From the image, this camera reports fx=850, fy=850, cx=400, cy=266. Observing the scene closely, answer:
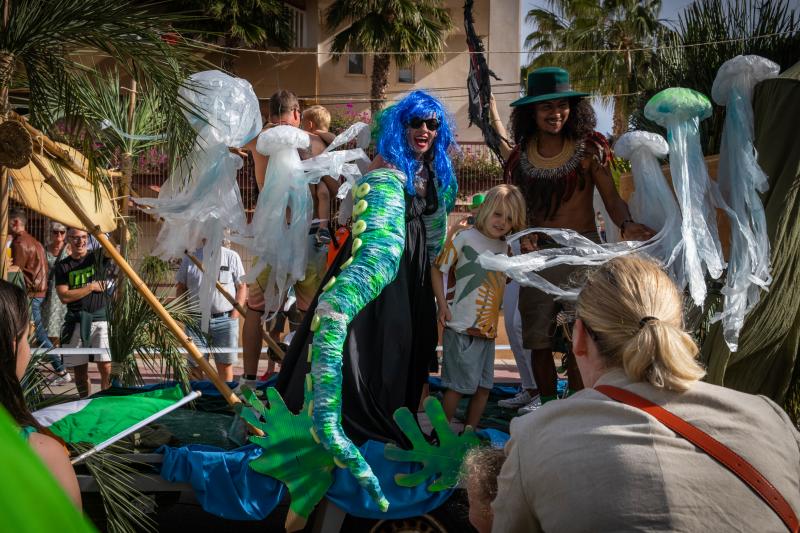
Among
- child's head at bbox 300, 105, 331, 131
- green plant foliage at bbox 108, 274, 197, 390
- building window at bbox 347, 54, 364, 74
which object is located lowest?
green plant foliage at bbox 108, 274, 197, 390

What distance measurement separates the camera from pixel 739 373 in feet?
11.5

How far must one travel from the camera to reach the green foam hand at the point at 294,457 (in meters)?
3.42

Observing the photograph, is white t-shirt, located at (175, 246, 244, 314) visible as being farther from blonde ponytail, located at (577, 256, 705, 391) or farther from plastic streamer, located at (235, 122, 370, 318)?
blonde ponytail, located at (577, 256, 705, 391)

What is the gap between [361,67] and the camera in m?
23.7

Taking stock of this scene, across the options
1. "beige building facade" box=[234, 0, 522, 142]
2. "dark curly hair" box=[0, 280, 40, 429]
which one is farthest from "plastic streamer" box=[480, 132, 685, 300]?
"beige building facade" box=[234, 0, 522, 142]

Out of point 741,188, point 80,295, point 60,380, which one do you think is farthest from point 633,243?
point 80,295

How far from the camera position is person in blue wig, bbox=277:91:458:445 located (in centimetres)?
377

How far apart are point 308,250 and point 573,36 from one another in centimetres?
1978

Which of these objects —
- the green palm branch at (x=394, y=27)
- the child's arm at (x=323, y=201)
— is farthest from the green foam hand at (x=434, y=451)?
the green palm branch at (x=394, y=27)

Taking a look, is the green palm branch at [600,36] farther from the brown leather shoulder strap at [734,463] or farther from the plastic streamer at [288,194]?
the brown leather shoulder strap at [734,463]

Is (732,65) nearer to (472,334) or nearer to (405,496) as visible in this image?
(472,334)

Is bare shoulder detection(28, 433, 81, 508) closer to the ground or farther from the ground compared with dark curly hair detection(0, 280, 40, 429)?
closer to the ground

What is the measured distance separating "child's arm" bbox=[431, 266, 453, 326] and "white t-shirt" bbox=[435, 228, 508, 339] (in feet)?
0.09

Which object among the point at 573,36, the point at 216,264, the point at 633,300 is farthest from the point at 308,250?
the point at 573,36
